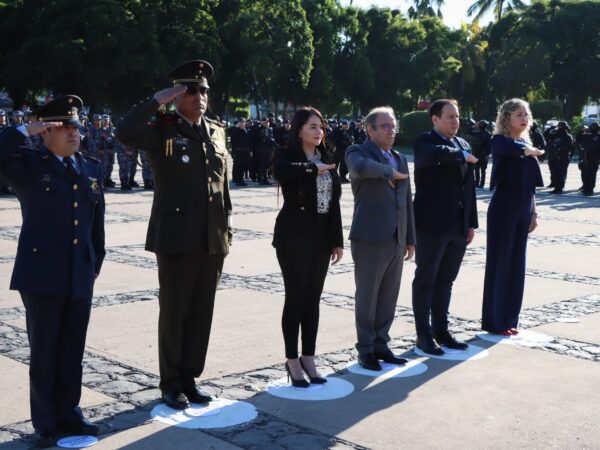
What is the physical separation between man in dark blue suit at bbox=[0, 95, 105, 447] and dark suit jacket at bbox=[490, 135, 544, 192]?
143 inches

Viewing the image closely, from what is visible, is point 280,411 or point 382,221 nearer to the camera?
point 280,411

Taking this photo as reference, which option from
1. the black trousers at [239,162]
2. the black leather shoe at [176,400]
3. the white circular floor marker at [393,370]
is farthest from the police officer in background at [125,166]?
the black leather shoe at [176,400]

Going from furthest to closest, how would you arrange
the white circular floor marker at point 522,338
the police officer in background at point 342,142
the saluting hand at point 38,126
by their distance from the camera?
1. the police officer in background at point 342,142
2. the white circular floor marker at point 522,338
3. the saluting hand at point 38,126

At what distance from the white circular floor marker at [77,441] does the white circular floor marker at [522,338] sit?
338 cm

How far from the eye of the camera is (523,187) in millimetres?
6949

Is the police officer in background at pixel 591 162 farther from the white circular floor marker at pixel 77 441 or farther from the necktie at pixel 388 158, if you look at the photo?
the white circular floor marker at pixel 77 441

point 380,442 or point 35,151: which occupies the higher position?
point 35,151

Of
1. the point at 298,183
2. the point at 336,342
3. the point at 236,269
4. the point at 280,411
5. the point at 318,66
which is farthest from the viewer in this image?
the point at 318,66

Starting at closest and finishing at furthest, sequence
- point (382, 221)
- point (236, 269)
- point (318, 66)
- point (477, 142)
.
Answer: point (382, 221)
point (236, 269)
point (477, 142)
point (318, 66)

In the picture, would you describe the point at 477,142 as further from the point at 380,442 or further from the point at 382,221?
the point at 380,442

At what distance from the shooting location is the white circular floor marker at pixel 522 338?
656 centimetres

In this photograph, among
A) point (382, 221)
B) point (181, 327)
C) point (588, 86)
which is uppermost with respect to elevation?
point (588, 86)

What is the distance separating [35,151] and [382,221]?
7.60 feet

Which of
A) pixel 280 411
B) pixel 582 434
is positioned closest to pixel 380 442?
pixel 280 411
